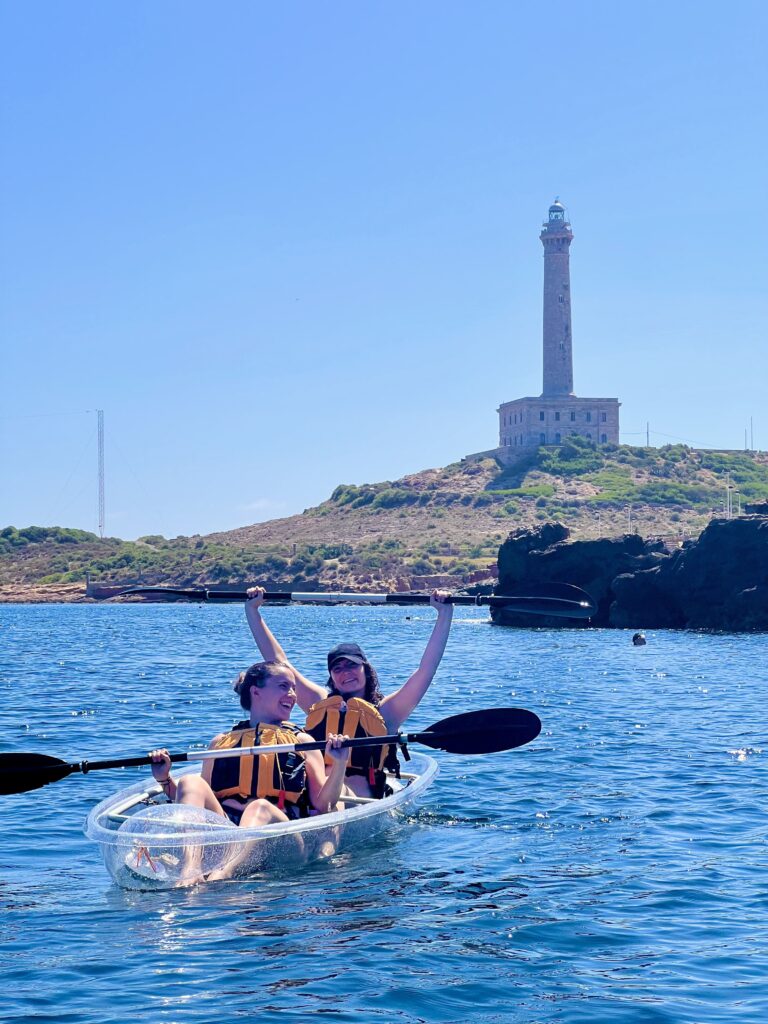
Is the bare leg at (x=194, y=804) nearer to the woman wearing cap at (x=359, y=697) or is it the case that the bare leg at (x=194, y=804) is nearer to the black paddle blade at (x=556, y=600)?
the woman wearing cap at (x=359, y=697)

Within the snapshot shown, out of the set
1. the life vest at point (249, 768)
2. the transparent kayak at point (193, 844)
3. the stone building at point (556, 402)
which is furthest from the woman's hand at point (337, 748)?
the stone building at point (556, 402)

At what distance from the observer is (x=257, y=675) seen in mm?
9984

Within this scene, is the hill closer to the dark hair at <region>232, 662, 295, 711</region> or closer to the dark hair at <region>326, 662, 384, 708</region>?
the dark hair at <region>326, 662, 384, 708</region>

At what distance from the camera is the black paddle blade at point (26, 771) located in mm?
10641

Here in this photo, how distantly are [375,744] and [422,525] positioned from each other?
13818cm

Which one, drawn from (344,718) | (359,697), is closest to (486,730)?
(359,697)

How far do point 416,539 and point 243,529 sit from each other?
36.8m

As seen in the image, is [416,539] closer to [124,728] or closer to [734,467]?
[734,467]

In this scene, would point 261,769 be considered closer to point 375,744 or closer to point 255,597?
point 375,744

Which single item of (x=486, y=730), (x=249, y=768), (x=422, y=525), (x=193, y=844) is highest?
(x=422, y=525)

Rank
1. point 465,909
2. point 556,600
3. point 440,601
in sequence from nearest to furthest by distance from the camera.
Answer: point 465,909 < point 440,601 < point 556,600

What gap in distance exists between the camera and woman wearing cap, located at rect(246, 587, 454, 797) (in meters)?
11.0

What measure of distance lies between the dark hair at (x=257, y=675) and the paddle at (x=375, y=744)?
0.49 m

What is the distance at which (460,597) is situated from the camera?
40.2ft
